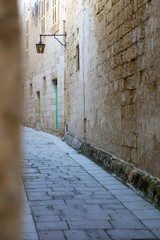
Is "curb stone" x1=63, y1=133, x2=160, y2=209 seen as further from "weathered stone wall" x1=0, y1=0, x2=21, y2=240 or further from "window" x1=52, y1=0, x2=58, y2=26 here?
"window" x1=52, y1=0, x2=58, y2=26

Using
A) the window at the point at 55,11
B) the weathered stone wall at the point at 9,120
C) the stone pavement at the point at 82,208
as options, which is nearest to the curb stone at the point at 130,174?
the stone pavement at the point at 82,208

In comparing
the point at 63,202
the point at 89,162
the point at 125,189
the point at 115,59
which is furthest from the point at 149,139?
the point at 89,162

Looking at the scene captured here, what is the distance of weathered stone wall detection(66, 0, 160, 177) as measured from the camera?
16.6 ft

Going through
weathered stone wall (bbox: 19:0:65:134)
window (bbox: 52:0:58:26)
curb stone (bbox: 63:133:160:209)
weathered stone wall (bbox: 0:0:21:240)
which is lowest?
curb stone (bbox: 63:133:160:209)

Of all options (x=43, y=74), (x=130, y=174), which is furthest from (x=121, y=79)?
(x=43, y=74)

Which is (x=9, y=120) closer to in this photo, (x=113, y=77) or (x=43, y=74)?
(x=113, y=77)

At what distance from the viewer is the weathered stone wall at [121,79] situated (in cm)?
506

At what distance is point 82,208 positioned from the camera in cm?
460

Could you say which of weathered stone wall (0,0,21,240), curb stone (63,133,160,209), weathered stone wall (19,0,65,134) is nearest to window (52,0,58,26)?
weathered stone wall (19,0,65,134)

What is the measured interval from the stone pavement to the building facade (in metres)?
0.57

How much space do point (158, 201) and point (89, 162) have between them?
382 cm

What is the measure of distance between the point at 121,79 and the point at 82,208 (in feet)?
8.76

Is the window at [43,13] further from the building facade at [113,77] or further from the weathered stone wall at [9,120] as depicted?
the weathered stone wall at [9,120]

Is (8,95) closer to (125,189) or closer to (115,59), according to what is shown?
(125,189)
